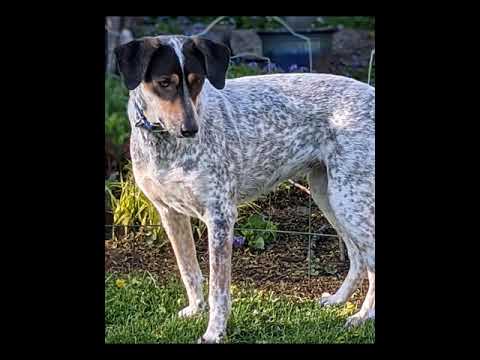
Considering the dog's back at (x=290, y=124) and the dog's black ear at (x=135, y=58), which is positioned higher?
the dog's black ear at (x=135, y=58)

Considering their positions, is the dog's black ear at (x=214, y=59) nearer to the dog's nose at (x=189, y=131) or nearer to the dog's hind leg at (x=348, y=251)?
the dog's nose at (x=189, y=131)

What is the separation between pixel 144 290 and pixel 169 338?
27.6 inches

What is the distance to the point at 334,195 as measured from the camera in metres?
4.89

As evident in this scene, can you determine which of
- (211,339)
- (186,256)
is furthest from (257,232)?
(211,339)

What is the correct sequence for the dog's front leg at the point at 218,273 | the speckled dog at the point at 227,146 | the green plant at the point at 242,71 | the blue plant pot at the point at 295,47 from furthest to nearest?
the blue plant pot at the point at 295,47
the green plant at the point at 242,71
the dog's front leg at the point at 218,273
the speckled dog at the point at 227,146

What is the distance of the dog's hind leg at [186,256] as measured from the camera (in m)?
4.94

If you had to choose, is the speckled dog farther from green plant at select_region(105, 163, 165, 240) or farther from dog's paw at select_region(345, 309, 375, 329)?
green plant at select_region(105, 163, 165, 240)

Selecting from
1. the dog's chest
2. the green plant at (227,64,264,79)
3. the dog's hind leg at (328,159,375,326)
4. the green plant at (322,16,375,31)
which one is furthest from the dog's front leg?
the green plant at (322,16,375,31)

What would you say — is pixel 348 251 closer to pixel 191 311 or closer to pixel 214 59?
pixel 191 311

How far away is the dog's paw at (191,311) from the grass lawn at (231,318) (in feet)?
0.20

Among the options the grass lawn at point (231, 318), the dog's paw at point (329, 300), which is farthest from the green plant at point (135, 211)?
the dog's paw at point (329, 300)

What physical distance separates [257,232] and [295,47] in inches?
105

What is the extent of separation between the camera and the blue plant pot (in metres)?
7.50
